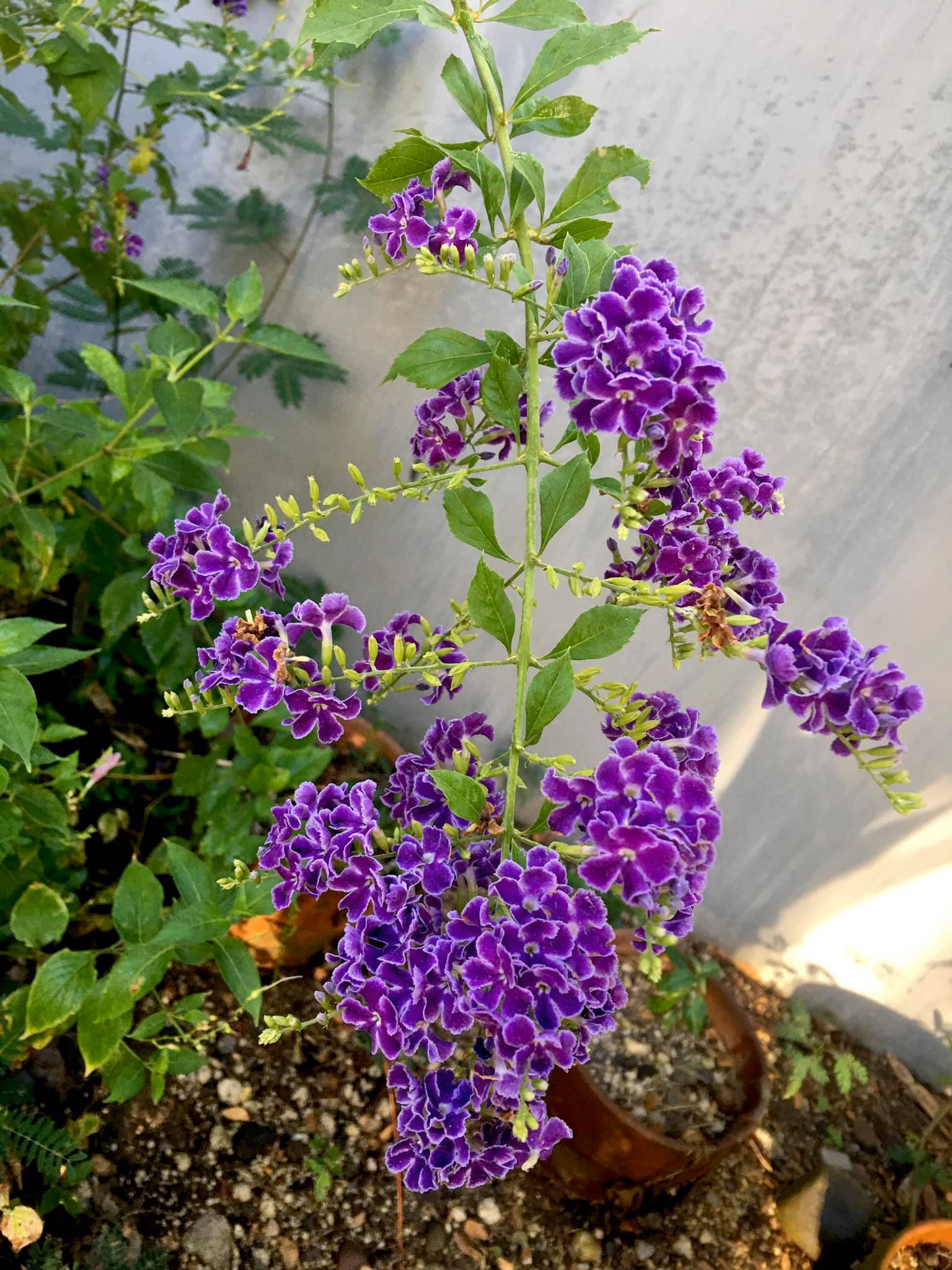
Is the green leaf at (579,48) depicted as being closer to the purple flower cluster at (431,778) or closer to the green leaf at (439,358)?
the green leaf at (439,358)

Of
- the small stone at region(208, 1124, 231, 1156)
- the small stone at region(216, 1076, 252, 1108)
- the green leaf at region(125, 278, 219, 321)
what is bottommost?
the small stone at region(208, 1124, 231, 1156)

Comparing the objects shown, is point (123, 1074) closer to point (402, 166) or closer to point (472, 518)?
point (472, 518)

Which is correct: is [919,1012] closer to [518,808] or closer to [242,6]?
[518,808]

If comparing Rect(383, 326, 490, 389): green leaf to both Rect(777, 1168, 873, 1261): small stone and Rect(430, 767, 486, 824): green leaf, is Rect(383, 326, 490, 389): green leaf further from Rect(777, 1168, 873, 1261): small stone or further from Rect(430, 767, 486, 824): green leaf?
Rect(777, 1168, 873, 1261): small stone

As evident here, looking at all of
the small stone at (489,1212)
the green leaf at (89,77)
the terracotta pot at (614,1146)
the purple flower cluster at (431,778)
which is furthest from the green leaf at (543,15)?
the small stone at (489,1212)

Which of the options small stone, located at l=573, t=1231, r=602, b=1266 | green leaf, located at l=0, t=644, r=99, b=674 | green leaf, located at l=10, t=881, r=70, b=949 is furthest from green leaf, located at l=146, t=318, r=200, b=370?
Answer: small stone, located at l=573, t=1231, r=602, b=1266

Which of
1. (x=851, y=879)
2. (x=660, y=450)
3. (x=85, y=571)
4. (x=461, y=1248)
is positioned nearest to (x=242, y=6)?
(x=85, y=571)
